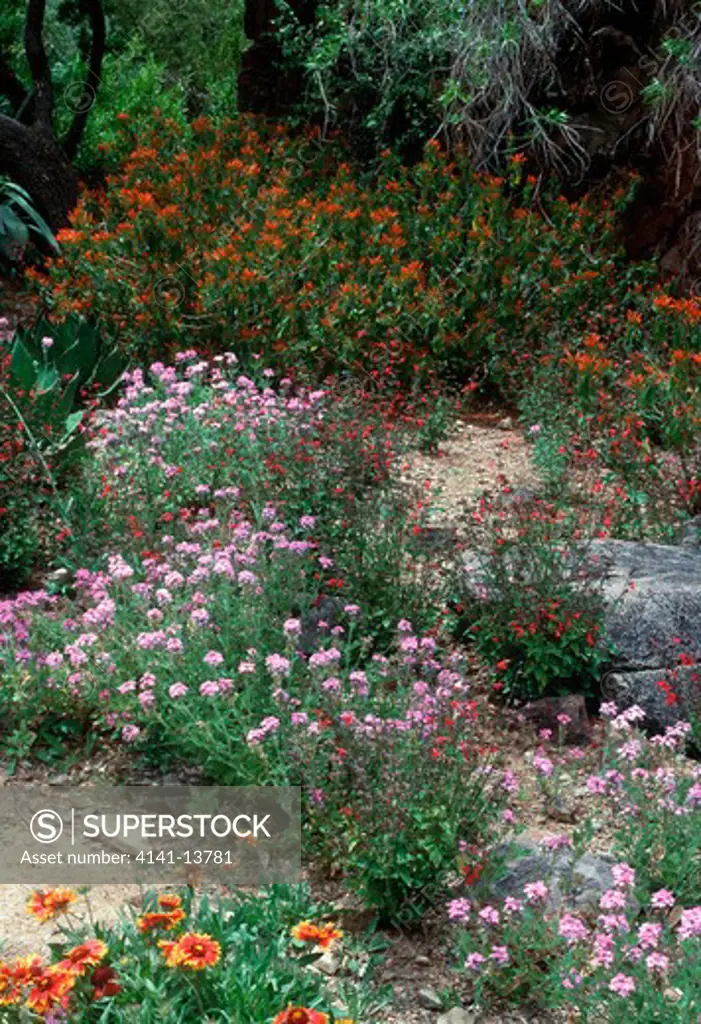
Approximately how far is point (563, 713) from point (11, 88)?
8997 mm

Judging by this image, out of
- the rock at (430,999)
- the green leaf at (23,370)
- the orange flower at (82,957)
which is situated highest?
the orange flower at (82,957)

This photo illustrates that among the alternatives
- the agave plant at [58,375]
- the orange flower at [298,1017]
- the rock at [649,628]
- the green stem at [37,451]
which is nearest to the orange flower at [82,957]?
the orange flower at [298,1017]

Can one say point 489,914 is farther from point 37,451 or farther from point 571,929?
point 37,451

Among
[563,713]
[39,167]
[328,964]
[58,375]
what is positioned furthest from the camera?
[39,167]

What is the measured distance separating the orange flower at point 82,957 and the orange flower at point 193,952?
0.45 ft

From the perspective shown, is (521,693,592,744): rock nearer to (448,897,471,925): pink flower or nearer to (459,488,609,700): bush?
(459,488,609,700): bush

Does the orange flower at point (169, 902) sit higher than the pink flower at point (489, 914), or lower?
higher

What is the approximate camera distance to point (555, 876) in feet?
11.9

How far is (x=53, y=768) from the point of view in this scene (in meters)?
4.45

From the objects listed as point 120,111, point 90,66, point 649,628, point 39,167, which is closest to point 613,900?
point 649,628

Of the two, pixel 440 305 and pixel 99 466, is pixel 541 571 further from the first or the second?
pixel 440 305

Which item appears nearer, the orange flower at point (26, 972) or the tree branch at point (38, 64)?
the orange flower at point (26, 972)

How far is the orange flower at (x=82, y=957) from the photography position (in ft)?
9.42

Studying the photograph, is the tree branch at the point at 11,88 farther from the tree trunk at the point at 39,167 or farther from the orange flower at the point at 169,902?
the orange flower at the point at 169,902
